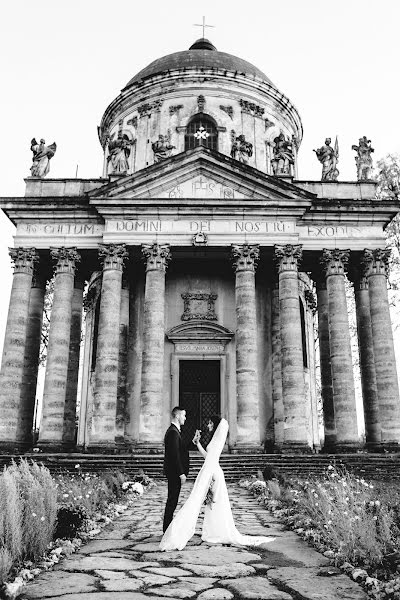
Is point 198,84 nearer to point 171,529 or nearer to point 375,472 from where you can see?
point 375,472

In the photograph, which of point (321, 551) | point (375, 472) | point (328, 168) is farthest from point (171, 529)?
point (328, 168)

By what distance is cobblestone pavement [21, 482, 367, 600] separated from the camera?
552 cm

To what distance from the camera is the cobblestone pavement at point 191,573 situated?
5523 millimetres

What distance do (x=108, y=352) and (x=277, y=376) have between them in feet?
23.3

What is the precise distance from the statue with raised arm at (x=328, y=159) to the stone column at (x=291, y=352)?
16.2 ft

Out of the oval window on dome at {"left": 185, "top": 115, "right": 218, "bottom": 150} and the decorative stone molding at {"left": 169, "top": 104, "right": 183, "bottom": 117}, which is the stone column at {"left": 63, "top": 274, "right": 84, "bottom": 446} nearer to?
the oval window on dome at {"left": 185, "top": 115, "right": 218, "bottom": 150}

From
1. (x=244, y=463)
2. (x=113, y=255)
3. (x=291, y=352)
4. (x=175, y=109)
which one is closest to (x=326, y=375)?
(x=291, y=352)

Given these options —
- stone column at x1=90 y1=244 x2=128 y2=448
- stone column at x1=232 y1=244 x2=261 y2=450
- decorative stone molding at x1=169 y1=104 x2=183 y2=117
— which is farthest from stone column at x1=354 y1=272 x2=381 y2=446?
decorative stone molding at x1=169 y1=104 x2=183 y2=117

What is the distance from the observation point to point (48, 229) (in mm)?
23766

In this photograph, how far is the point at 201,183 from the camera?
2372cm

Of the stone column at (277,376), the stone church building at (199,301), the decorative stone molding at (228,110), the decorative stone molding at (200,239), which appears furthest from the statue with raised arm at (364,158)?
the decorative stone molding at (200,239)

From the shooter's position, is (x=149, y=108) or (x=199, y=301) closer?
(x=199, y=301)

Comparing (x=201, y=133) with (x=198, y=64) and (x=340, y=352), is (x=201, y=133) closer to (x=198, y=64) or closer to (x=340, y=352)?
(x=198, y=64)

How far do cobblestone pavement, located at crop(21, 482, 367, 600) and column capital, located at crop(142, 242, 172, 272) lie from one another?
14.4m
